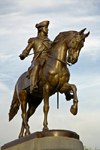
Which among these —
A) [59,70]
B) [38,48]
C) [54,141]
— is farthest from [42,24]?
[54,141]

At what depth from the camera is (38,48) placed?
48.5 feet

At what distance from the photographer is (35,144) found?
12344 millimetres

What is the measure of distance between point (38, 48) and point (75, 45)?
180 cm

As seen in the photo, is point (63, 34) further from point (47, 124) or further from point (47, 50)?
point (47, 124)

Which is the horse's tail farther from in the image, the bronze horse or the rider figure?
the rider figure

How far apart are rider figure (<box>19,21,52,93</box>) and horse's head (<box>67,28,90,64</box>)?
1.05 m

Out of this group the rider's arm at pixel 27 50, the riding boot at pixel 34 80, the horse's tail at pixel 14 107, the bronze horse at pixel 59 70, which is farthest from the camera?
the horse's tail at pixel 14 107

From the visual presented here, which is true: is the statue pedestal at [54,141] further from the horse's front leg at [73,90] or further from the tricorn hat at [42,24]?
the tricorn hat at [42,24]

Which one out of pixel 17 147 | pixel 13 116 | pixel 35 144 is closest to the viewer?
pixel 35 144

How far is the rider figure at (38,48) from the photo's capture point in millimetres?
13875

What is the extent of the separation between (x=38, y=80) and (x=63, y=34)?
186 cm

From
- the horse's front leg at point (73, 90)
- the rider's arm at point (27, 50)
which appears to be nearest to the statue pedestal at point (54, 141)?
the horse's front leg at point (73, 90)

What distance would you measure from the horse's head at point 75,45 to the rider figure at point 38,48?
105cm

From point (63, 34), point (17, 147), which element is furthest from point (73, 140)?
point (63, 34)
